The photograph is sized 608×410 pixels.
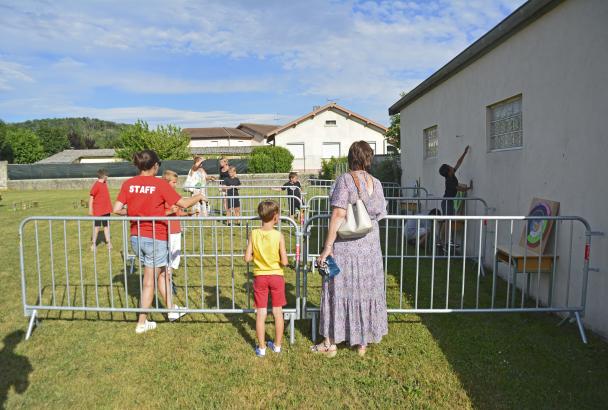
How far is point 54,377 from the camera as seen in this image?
148 inches

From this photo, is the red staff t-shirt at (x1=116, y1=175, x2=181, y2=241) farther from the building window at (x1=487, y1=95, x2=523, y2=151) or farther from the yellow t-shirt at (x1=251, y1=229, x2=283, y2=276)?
the building window at (x1=487, y1=95, x2=523, y2=151)

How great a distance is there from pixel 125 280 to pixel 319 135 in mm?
34851

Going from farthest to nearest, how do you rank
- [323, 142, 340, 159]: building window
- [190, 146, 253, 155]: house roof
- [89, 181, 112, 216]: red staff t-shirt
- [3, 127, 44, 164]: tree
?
1. [3, 127, 44, 164]: tree
2. [190, 146, 253, 155]: house roof
3. [323, 142, 340, 159]: building window
4. [89, 181, 112, 216]: red staff t-shirt

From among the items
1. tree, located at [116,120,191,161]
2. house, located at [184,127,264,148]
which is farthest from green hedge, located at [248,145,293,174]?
house, located at [184,127,264,148]

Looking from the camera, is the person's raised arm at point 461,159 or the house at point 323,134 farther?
the house at point 323,134

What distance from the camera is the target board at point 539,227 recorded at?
5.21 metres

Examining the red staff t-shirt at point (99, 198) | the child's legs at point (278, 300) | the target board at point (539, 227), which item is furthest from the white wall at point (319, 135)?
the child's legs at point (278, 300)

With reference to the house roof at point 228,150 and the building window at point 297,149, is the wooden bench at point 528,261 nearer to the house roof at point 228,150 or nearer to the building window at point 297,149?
the building window at point 297,149

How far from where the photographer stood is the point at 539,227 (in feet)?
17.8

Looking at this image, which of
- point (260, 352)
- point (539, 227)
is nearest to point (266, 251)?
point (260, 352)

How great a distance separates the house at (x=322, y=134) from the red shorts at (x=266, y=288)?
113 feet

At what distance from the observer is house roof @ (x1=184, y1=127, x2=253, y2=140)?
219 ft

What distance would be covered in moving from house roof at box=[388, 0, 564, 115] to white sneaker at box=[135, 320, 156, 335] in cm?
568

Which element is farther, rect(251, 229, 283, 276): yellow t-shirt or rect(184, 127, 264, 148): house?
rect(184, 127, 264, 148): house
